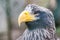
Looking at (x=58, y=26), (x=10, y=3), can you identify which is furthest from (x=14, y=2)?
(x=58, y=26)

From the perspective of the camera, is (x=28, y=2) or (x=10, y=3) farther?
(x=10, y=3)

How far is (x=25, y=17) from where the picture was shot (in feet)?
11.5

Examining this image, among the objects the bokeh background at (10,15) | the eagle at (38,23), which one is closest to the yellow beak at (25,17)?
the eagle at (38,23)

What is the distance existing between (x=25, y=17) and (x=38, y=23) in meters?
0.19

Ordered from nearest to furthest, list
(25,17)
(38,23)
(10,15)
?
(25,17) → (38,23) → (10,15)

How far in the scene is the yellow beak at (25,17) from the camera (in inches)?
136

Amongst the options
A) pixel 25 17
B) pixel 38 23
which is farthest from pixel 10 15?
pixel 25 17

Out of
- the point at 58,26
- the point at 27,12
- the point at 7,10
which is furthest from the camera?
the point at 58,26

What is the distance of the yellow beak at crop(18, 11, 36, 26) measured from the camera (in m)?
3.45

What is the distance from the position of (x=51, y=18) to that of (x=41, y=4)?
0.61ft

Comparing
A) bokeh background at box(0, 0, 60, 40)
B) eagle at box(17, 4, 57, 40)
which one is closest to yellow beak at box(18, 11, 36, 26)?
eagle at box(17, 4, 57, 40)

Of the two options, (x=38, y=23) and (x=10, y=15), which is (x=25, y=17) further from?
(x=10, y=15)

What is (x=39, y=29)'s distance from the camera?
3.67 metres

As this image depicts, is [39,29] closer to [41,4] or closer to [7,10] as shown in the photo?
[41,4]
